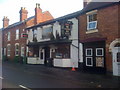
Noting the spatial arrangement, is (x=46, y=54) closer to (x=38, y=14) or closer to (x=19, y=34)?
(x=38, y=14)

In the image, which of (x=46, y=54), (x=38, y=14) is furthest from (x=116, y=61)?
(x=38, y=14)

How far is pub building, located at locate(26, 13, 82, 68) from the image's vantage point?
19.6 m

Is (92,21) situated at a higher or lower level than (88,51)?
higher

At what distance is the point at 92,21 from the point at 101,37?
2184 mm

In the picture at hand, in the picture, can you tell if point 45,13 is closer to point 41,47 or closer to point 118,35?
point 41,47

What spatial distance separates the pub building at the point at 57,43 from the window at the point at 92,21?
200 cm

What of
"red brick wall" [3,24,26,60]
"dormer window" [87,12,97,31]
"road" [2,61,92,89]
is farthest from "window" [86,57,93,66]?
"red brick wall" [3,24,26,60]

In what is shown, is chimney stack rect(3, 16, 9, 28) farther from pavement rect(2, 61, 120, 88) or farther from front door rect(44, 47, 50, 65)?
pavement rect(2, 61, 120, 88)

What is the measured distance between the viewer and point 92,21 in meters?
17.4

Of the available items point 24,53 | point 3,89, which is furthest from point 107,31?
point 24,53

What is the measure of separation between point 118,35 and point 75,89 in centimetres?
775

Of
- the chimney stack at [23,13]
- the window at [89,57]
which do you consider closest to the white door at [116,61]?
the window at [89,57]

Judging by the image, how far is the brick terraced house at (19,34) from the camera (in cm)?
2995

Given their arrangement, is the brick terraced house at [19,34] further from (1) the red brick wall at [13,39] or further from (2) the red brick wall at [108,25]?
(2) the red brick wall at [108,25]
